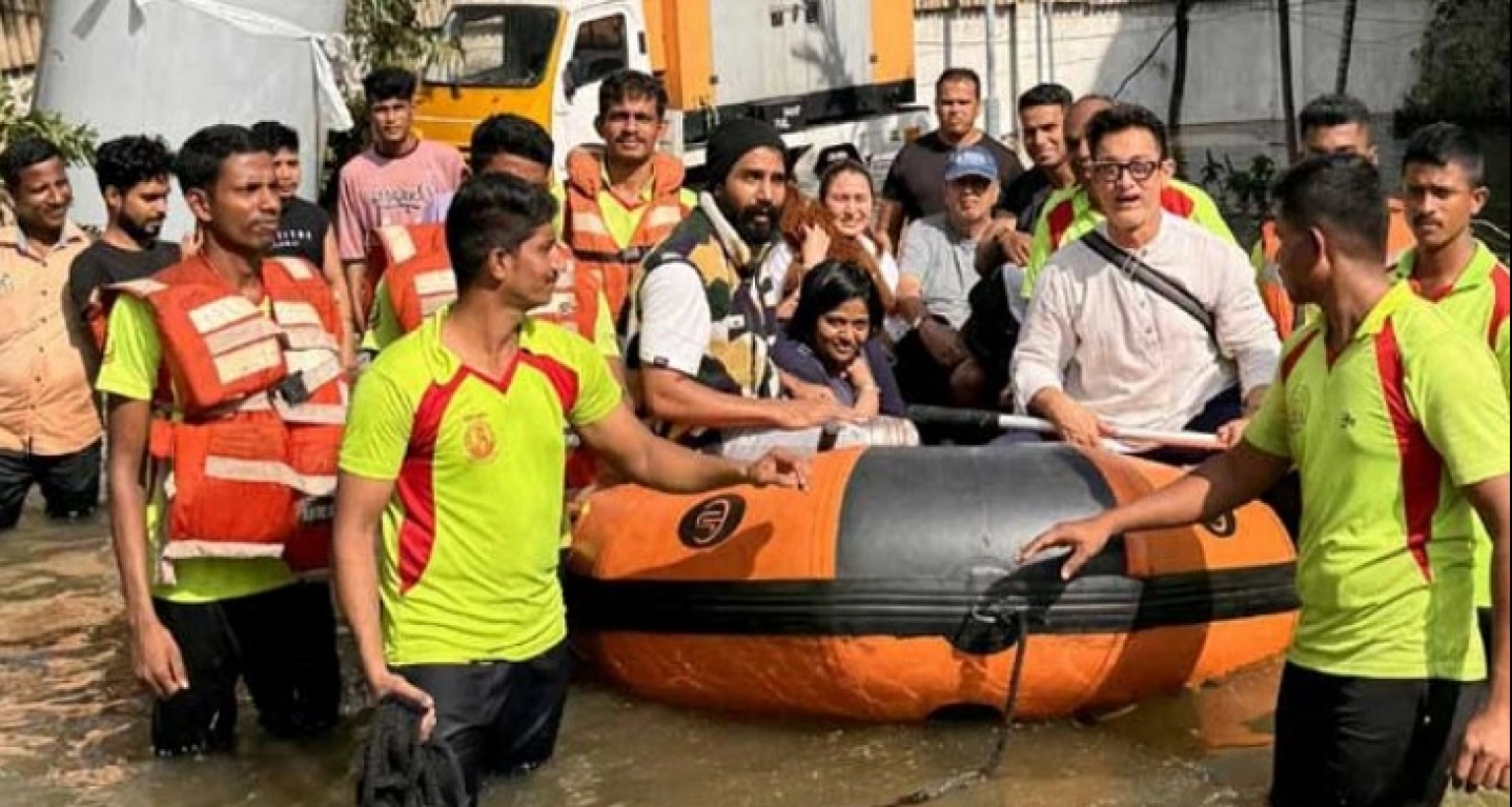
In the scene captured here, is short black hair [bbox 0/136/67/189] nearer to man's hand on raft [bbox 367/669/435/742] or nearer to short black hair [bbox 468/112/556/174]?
short black hair [bbox 468/112/556/174]

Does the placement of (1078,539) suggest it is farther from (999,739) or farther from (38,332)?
(38,332)

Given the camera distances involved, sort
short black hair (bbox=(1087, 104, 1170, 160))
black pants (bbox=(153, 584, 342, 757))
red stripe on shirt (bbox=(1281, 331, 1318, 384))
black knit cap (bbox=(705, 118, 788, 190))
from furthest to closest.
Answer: short black hair (bbox=(1087, 104, 1170, 160)) < black knit cap (bbox=(705, 118, 788, 190)) < black pants (bbox=(153, 584, 342, 757)) < red stripe on shirt (bbox=(1281, 331, 1318, 384))

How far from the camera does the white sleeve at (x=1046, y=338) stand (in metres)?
5.89

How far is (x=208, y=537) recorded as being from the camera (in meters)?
5.04

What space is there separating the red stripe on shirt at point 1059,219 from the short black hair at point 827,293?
27.3 inches

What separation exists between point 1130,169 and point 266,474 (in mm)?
2415

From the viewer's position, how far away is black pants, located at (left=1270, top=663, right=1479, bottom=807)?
12.9 ft

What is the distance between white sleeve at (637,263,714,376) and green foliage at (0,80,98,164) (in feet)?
15.7

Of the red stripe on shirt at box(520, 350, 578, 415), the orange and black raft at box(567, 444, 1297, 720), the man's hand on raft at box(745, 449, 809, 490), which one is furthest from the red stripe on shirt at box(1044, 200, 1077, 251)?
the red stripe on shirt at box(520, 350, 578, 415)

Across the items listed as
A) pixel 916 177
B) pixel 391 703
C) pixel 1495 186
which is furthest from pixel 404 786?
pixel 916 177

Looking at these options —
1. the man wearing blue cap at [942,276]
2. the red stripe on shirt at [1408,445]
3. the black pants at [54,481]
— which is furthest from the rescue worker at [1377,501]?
the black pants at [54,481]

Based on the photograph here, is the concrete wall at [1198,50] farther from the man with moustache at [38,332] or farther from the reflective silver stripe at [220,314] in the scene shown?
the reflective silver stripe at [220,314]

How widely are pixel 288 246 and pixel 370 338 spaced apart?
7.87 ft

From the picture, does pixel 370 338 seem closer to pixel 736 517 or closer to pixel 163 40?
pixel 736 517
